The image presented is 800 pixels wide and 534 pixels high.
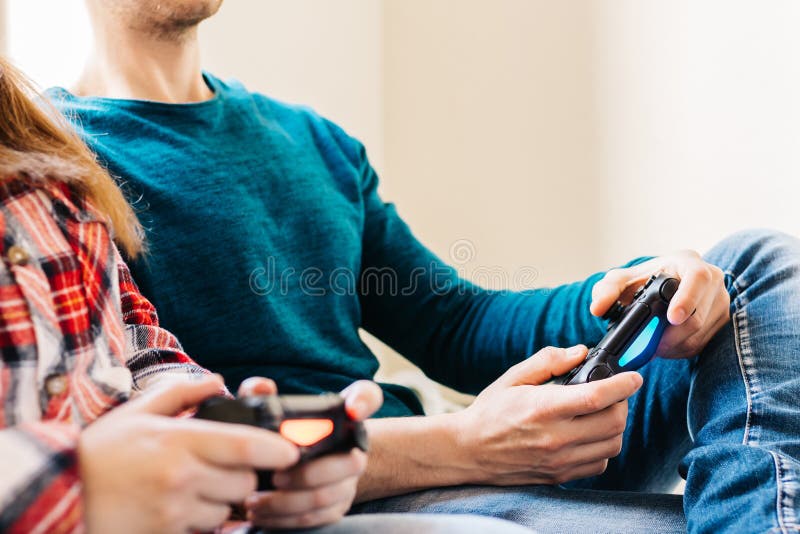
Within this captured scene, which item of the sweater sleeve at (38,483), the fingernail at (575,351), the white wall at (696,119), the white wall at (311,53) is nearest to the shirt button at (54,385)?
the sweater sleeve at (38,483)

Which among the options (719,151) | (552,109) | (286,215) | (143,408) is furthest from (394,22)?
(143,408)

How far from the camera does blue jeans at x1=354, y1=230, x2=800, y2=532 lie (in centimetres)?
59

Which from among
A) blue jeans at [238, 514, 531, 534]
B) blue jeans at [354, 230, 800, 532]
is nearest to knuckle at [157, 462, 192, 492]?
blue jeans at [238, 514, 531, 534]

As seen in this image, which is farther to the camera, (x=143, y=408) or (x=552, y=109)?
(x=552, y=109)

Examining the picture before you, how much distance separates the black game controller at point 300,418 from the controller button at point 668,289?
14.6 inches

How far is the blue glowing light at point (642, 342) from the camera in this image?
705 millimetres

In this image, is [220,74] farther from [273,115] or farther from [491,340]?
[491,340]

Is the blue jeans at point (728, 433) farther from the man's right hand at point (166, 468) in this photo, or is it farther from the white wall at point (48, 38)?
the white wall at point (48, 38)

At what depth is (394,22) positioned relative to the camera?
1.75 m

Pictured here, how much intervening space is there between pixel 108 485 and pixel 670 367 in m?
0.61

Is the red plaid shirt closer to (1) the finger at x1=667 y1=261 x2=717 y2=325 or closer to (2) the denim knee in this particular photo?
(1) the finger at x1=667 y1=261 x2=717 y2=325

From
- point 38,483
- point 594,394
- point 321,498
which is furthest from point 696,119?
point 38,483

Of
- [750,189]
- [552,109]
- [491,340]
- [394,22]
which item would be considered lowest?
[491,340]

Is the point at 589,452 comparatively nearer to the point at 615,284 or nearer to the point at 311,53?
the point at 615,284
